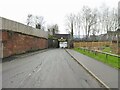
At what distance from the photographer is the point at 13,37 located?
111ft

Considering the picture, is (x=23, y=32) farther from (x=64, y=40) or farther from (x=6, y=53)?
(x=64, y=40)

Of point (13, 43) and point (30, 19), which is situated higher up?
point (30, 19)

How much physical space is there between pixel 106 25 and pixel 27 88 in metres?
76.4

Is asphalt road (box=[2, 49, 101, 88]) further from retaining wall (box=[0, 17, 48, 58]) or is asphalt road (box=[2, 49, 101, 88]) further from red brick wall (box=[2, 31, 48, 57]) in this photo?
red brick wall (box=[2, 31, 48, 57])

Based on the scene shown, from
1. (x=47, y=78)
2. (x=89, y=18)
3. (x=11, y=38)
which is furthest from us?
(x=89, y=18)

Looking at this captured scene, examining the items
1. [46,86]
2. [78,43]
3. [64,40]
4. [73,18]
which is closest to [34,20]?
[73,18]

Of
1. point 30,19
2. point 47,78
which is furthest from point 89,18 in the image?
point 47,78

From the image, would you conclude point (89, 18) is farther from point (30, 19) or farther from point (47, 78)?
point (47, 78)

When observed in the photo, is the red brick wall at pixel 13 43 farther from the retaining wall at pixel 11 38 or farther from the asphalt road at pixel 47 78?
the asphalt road at pixel 47 78

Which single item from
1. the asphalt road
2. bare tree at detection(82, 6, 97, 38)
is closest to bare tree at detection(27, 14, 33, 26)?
bare tree at detection(82, 6, 97, 38)

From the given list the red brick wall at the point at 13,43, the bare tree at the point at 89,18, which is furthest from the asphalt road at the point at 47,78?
the bare tree at the point at 89,18

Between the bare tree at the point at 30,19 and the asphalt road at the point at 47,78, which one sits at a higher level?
the bare tree at the point at 30,19

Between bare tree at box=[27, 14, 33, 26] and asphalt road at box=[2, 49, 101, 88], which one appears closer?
asphalt road at box=[2, 49, 101, 88]

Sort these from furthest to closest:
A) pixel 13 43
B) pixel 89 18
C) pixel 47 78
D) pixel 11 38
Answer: pixel 89 18 < pixel 13 43 < pixel 11 38 < pixel 47 78
